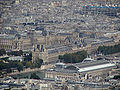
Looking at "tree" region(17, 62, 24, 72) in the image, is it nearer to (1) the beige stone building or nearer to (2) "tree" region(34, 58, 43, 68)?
(2) "tree" region(34, 58, 43, 68)

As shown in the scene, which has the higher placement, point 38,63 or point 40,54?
point 40,54

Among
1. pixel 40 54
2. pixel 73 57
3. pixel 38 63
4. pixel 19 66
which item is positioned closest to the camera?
pixel 19 66

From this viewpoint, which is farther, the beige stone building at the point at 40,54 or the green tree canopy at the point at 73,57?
the beige stone building at the point at 40,54

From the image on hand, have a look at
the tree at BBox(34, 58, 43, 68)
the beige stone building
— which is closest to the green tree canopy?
the beige stone building

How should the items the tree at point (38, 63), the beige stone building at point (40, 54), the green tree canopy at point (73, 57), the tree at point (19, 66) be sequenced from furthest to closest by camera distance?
the beige stone building at point (40, 54)
the green tree canopy at point (73, 57)
the tree at point (38, 63)
the tree at point (19, 66)

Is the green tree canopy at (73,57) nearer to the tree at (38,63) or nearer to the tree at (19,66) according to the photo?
the tree at (38,63)

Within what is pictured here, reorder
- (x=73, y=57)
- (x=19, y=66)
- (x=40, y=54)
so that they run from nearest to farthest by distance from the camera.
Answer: (x=19, y=66), (x=73, y=57), (x=40, y=54)

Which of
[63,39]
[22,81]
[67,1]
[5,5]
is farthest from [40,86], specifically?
[67,1]

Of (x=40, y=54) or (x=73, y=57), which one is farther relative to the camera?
(x=40, y=54)

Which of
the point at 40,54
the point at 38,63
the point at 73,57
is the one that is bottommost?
the point at 38,63

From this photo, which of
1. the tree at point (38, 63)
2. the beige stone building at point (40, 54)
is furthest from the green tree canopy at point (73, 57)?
the tree at point (38, 63)

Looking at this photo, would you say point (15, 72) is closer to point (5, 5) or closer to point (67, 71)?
point (67, 71)

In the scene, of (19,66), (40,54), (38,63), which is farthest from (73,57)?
(19,66)

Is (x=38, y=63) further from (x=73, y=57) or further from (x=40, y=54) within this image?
(x=73, y=57)
